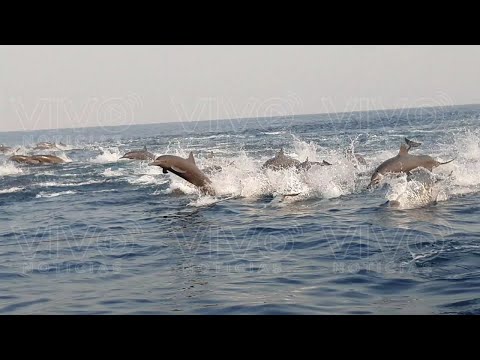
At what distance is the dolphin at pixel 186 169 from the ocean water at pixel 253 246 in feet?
1.44

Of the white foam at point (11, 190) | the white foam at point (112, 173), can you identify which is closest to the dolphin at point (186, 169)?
the white foam at point (11, 190)

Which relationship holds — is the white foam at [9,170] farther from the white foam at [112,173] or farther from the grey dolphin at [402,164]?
the grey dolphin at [402,164]

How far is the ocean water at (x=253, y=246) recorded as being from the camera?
22.2 feet

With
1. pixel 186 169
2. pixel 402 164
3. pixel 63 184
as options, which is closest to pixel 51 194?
pixel 63 184

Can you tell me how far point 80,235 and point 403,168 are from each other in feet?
29.8

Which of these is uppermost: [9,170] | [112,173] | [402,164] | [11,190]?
[402,164]

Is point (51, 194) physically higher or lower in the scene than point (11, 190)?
lower

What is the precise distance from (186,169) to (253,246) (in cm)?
629

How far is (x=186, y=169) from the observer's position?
1603 centimetres

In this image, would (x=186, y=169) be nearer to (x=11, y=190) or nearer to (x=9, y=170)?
(x=11, y=190)

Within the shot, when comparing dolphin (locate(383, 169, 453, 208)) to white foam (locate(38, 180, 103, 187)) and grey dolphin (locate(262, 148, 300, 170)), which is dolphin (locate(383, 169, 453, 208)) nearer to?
grey dolphin (locate(262, 148, 300, 170))

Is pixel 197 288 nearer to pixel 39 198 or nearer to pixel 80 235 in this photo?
pixel 80 235

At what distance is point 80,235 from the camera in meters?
12.5
